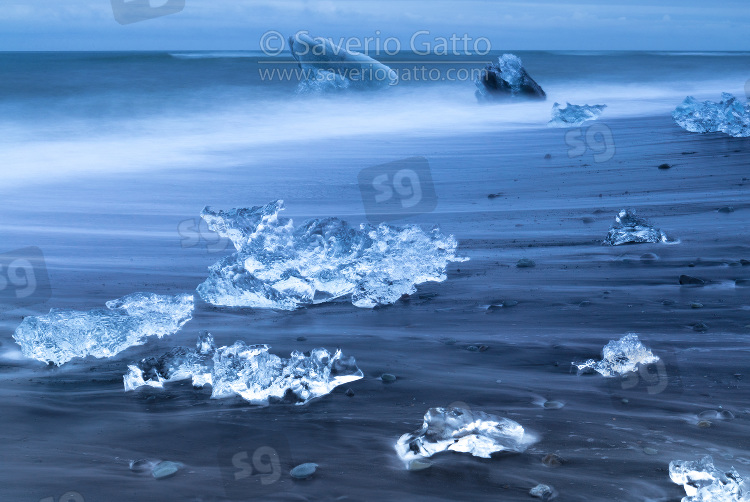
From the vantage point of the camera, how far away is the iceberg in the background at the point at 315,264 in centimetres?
426

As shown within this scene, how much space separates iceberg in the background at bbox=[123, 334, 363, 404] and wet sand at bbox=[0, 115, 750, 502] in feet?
0.22

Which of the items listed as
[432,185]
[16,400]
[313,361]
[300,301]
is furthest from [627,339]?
[432,185]

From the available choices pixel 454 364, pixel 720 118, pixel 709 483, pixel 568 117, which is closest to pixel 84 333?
pixel 454 364

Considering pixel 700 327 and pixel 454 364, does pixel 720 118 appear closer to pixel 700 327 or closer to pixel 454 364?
pixel 700 327

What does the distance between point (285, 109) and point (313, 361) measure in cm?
1437

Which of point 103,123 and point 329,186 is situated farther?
point 103,123

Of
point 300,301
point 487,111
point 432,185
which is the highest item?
point 487,111

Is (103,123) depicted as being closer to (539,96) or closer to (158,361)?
(539,96)

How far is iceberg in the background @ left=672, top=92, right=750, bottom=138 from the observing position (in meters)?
9.82

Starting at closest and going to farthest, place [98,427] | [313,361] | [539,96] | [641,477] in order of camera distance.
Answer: [641,477]
[98,427]
[313,361]
[539,96]

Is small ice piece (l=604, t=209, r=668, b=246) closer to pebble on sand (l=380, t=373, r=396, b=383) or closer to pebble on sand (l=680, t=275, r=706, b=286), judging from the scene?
pebble on sand (l=680, t=275, r=706, b=286)

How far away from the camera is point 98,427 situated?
9.43 feet

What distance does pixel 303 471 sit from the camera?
8.09ft

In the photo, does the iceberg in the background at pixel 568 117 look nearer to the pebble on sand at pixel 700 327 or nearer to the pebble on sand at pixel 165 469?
the pebble on sand at pixel 700 327
